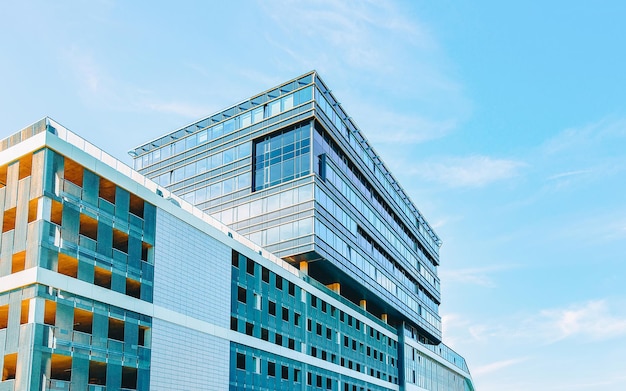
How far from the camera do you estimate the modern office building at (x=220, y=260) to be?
133 feet

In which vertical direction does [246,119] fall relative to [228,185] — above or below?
above

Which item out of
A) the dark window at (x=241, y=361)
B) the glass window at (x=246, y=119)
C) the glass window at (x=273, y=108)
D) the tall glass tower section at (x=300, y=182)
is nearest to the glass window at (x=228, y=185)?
the tall glass tower section at (x=300, y=182)

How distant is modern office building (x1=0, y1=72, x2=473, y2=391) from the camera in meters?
40.5

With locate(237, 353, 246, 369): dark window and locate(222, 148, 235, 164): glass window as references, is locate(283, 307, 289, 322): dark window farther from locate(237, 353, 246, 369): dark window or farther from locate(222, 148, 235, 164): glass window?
locate(222, 148, 235, 164): glass window

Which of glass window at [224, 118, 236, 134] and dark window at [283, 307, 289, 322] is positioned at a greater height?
glass window at [224, 118, 236, 134]

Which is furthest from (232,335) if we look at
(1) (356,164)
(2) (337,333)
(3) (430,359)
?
(3) (430,359)

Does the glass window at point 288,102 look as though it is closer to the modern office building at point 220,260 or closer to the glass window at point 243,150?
the modern office building at point 220,260

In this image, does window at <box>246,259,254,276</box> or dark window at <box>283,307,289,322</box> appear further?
dark window at <box>283,307,289,322</box>

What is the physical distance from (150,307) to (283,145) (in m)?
33.2

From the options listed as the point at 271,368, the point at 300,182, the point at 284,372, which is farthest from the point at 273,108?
the point at 271,368

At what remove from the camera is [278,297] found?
65.0 meters

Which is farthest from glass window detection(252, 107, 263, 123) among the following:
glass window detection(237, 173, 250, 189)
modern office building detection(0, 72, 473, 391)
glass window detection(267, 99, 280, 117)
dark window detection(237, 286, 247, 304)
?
dark window detection(237, 286, 247, 304)

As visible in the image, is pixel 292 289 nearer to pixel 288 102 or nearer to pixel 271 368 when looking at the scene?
Result: pixel 271 368

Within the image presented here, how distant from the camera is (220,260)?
55.8 metres
